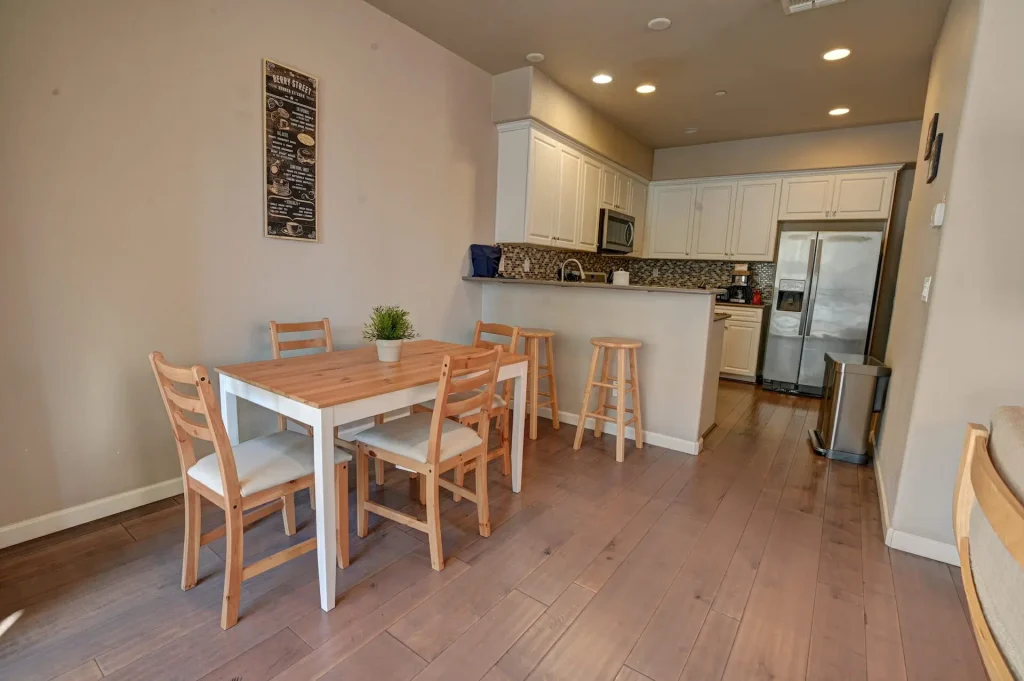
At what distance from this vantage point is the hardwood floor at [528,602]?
1.41 m

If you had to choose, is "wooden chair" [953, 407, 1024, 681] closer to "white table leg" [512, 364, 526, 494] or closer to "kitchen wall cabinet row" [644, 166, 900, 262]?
"white table leg" [512, 364, 526, 494]

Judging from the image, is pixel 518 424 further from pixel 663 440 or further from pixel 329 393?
pixel 663 440

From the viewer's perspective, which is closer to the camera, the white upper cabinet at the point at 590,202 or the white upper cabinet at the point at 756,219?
the white upper cabinet at the point at 590,202

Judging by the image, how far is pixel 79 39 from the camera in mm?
1854

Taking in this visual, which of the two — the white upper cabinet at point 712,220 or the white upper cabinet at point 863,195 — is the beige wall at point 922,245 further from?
the white upper cabinet at point 712,220

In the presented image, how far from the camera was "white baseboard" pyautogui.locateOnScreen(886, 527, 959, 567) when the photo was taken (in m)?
1.99

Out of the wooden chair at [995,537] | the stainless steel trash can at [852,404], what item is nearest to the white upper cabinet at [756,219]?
the stainless steel trash can at [852,404]

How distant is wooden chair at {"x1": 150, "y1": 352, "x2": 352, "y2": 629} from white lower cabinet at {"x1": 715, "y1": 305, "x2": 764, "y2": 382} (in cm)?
463

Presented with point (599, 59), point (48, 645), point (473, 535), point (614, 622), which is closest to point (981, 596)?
point (614, 622)

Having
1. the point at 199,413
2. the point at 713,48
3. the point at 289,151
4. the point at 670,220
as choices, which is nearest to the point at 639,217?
the point at 670,220

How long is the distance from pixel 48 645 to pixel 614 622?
5.77ft

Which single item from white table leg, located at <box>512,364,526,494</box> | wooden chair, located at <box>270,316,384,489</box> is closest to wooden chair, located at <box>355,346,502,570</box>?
white table leg, located at <box>512,364,526,494</box>

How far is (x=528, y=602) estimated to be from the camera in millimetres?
1673

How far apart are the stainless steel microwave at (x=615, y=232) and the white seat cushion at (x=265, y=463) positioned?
389cm
